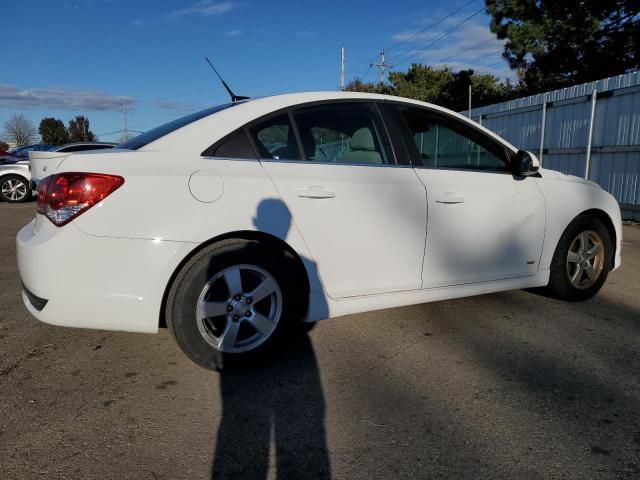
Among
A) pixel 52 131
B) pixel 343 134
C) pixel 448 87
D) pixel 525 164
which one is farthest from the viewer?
pixel 52 131

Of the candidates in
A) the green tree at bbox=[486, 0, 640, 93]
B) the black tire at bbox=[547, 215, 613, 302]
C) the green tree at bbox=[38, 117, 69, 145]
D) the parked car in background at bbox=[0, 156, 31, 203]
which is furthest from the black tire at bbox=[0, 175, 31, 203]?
the green tree at bbox=[38, 117, 69, 145]

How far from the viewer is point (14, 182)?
44.3 feet

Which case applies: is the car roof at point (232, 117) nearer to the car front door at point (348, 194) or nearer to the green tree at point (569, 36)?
the car front door at point (348, 194)

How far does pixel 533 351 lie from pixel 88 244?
267 cm

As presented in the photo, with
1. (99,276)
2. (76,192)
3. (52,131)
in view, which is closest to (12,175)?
(76,192)

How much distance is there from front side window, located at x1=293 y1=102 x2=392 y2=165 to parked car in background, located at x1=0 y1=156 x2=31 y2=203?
12787mm

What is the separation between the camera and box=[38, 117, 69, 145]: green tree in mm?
71500

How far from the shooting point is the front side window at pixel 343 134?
10.1ft

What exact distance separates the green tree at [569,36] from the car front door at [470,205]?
1731 cm

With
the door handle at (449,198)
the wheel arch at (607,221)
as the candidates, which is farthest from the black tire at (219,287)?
the wheel arch at (607,221)

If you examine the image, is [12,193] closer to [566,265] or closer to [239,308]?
[239,308]

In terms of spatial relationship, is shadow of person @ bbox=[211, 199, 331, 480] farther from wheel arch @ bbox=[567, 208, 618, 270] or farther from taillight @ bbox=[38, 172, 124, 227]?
wheel arch @ bbox=[567, 208, 618, 270]

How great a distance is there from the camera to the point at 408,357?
3094 mm

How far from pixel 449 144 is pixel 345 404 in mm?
1980
